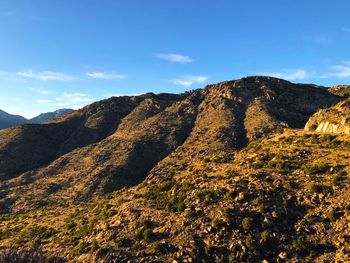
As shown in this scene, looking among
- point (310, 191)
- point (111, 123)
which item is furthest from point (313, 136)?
point (111, 123)

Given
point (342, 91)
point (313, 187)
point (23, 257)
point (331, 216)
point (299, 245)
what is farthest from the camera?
point (342, 91)

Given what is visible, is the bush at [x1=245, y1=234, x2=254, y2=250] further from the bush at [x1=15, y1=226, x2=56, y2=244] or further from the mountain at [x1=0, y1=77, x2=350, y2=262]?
the bush at [x1=15, y1=226, x2=56, y2=244]

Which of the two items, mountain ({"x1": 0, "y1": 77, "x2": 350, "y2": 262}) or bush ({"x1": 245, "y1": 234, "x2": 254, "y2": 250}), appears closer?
bush ({"x1": 245, "y1": 234, "x2": 254, "y2": 250})

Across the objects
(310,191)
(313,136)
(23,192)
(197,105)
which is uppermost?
(197,105)

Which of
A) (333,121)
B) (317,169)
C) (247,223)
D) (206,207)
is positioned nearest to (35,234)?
(206,207)

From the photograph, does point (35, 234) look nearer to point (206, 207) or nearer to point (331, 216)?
point (206, 207)

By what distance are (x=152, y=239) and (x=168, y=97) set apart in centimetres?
14329

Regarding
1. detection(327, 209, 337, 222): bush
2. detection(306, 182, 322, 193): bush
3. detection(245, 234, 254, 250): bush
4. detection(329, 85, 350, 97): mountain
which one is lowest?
detection(245, 234, 254, 250): bush

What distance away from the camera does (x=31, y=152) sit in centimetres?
12362

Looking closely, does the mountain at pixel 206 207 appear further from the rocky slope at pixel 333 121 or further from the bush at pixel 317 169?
the rocky slope at pixel 333 121

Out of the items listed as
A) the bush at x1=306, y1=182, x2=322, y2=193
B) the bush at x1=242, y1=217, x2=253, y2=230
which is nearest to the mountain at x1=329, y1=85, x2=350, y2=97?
the bush at x1=306, y1=182, x2=322, y2=193

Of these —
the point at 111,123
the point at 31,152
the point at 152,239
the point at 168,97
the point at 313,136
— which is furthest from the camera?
the point at 168,97

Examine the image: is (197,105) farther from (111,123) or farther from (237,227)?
(237,227)

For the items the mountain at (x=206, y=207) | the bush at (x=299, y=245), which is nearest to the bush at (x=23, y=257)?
the mountain at (x=206, y=207)
